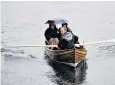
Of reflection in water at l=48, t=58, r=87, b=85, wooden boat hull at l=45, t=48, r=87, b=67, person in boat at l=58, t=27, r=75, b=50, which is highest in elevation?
person in boat at l=58, t=27, r=75, b=50

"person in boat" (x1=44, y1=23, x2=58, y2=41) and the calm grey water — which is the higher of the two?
"person in boat" (x1=44, y1=23, x2=58, y2=41)

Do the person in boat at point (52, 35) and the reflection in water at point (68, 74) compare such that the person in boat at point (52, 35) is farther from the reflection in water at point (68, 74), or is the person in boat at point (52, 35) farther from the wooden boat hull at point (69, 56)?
the reflection in water at point (68, 74)

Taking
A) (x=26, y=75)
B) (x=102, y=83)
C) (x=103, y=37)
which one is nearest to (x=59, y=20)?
(x=26, y=75)

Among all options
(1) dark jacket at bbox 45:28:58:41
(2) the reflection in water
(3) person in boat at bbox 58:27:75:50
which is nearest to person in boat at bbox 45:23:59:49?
(1) dark jacket at bbox 45:28:58:41

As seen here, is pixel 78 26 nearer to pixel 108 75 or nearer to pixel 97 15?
pixel 97 15

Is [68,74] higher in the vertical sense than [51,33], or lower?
lower

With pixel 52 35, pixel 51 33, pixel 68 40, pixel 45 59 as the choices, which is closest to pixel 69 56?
pixel 68 40

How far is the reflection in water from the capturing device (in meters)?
16.7

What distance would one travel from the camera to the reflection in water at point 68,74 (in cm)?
1668

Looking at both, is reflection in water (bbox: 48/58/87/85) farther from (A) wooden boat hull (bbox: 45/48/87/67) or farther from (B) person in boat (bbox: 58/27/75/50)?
(B) person in boat (bbox: 58/27/75/50)

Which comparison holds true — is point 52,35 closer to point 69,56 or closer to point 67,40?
point 67,40

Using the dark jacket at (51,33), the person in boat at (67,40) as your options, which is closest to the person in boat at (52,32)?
the dark jacket at (51,33)

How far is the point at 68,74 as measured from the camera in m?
17.9

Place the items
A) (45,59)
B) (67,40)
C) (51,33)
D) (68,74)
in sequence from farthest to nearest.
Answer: (51,33), (45,59), (67,40), (68,74)
